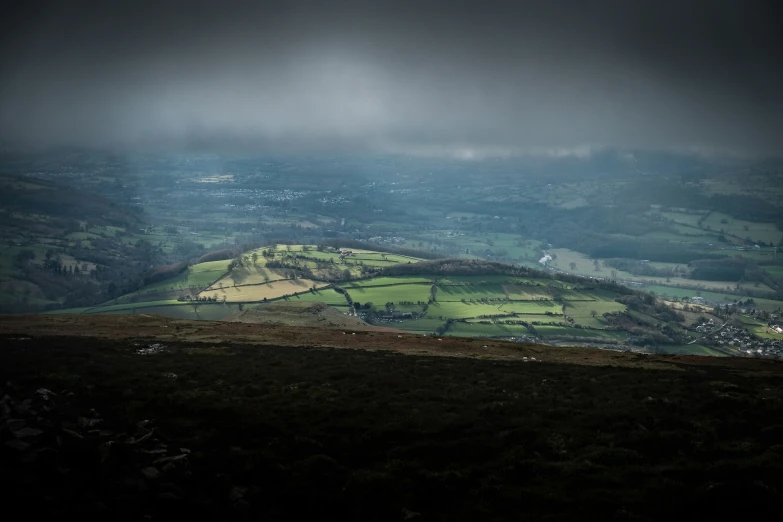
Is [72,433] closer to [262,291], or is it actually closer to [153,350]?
[153,350]

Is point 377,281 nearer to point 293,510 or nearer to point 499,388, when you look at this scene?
point 499,388

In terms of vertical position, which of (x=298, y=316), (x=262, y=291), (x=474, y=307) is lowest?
(x=474, y=307)

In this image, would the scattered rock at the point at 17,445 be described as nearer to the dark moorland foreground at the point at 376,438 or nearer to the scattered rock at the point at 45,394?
the dark moorland foreground at the point at 376,438

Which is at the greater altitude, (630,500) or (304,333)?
(630,500)

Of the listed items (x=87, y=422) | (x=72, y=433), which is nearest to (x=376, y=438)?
(x=72, y=433)

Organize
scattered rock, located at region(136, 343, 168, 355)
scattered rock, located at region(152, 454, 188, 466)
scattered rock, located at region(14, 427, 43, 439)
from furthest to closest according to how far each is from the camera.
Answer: scattered rock, located at region(136, 343, 168, 355)
scattered rock, located at region(152, 454, 188, 466)
scattered rock, located at region(14, 427, 43, 439)

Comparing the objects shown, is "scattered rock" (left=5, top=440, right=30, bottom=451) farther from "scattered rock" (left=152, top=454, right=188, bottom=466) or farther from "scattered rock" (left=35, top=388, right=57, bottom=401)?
"scattered rock" (left=35, top=388, right=57, bottom=401)

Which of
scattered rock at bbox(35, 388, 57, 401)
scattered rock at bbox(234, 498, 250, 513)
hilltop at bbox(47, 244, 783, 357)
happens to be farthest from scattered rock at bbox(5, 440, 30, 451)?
hilltop at bbox(47, 244, 783, 357)

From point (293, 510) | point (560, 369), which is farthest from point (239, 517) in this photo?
point (560, 369)
